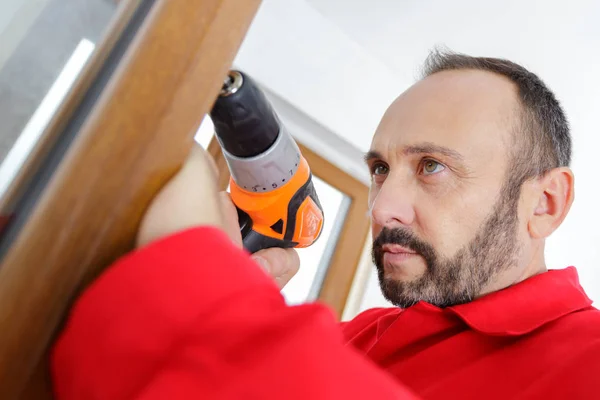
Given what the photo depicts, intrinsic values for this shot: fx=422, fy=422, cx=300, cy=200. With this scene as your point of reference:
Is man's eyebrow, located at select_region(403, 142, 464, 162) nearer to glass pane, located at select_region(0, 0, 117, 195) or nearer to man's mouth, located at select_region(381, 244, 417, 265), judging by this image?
man's mouth, located at select_region(381, 244, 417, 265)

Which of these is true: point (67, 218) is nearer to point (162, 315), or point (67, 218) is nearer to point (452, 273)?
point (162, 315)

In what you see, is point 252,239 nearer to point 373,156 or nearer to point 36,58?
point 373,156

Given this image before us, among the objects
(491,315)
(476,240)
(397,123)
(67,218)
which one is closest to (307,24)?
(397,123)

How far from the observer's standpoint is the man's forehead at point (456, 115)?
0.82m

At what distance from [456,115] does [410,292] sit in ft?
1.18

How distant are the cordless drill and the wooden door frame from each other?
1.07 metres

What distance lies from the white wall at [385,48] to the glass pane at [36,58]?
1.31 metres

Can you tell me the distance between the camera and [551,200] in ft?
2.90

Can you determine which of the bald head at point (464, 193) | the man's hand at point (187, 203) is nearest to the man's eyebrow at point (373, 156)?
the bald head at point (464, 193)

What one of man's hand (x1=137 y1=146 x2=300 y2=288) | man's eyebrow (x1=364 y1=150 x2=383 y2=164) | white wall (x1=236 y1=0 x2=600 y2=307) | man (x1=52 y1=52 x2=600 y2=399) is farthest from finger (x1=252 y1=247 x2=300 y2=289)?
white wall (x1=236 y1=0 x2=600 y2=307)

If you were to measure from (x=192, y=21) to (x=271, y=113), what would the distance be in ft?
0.93

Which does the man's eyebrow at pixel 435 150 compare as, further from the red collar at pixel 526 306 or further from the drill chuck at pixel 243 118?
the drill chuck at pixel 243 118

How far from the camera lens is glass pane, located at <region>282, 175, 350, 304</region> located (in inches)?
71.6

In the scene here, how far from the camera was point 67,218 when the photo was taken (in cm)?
22
